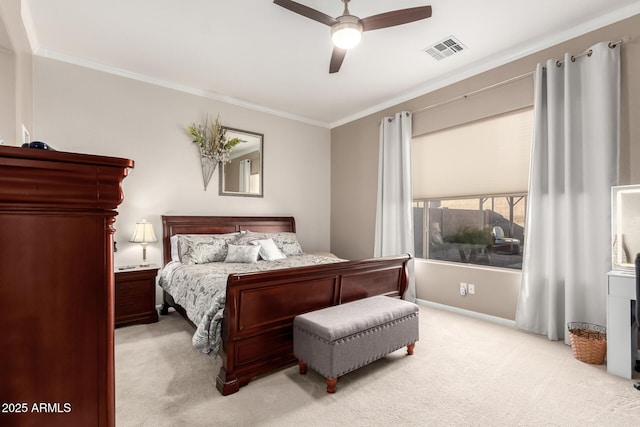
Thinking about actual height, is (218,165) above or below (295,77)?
below

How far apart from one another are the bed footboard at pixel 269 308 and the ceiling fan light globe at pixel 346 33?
1811 mm

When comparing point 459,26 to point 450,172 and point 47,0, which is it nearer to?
point 450,172

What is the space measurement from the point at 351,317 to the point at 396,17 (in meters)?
2.27

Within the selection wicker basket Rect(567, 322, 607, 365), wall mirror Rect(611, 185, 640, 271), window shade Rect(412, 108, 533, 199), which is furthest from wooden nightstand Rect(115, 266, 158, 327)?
wall mirror Rect(611, 185, 640, 271)

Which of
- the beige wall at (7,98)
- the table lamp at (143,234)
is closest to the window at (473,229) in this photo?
the table lamp at (143,234)

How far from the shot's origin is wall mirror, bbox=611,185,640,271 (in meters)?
2.54

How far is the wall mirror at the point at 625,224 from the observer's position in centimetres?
254

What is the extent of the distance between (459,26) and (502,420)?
10.4 ft

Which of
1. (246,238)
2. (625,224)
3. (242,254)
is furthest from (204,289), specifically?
(625,224)

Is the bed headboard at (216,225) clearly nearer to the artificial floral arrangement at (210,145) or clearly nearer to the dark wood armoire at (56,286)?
the artificial floral arrangement at (210,145)

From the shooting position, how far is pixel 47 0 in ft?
8.42

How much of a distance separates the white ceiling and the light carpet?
2985 millimetres

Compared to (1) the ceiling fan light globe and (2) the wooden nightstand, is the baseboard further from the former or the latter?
(2) the wooden nightstand

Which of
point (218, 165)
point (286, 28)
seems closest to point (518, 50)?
point (286, 28)
